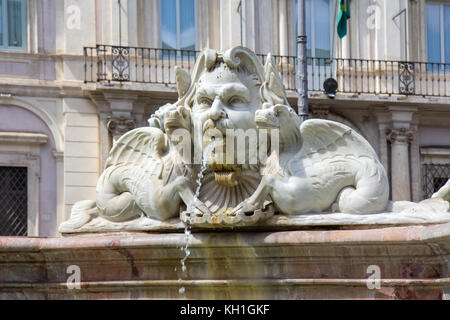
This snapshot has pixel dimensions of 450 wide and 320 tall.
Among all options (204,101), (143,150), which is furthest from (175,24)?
(204,101)

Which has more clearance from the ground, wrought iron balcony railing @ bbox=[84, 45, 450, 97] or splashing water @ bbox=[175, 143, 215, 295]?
wrought iron balcony railing @ bbox=[84, 45, 450, 97]

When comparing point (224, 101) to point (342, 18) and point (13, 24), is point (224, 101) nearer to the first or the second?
point (342, 18)

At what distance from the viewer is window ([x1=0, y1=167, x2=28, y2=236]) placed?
20969 millimetres

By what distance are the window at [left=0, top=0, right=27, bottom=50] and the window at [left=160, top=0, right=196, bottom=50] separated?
2.89m

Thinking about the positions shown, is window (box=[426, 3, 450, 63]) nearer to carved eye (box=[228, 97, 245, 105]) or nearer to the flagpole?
the flagpole

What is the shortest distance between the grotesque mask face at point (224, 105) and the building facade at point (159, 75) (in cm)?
1532

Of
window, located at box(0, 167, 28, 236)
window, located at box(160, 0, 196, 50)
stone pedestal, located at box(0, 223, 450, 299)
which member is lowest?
stone pedestal, located at box(0, 223, 450, 299)

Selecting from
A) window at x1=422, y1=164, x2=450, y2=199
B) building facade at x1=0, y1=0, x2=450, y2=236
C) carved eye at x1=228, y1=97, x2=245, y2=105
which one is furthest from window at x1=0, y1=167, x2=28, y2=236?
carved eye at x1=228, y1=97, x2=245, y2=105

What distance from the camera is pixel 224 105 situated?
588 cm

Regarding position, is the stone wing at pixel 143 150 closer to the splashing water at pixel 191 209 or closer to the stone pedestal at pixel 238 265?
the splashing water at pixel 191 209

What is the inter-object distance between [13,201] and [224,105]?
622 inches

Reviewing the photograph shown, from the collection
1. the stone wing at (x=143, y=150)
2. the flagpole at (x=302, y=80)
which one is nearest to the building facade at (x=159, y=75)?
the flagpole at (x=302, y=80)

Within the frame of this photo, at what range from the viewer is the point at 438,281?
518 cm

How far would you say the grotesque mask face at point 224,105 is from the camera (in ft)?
19.0
